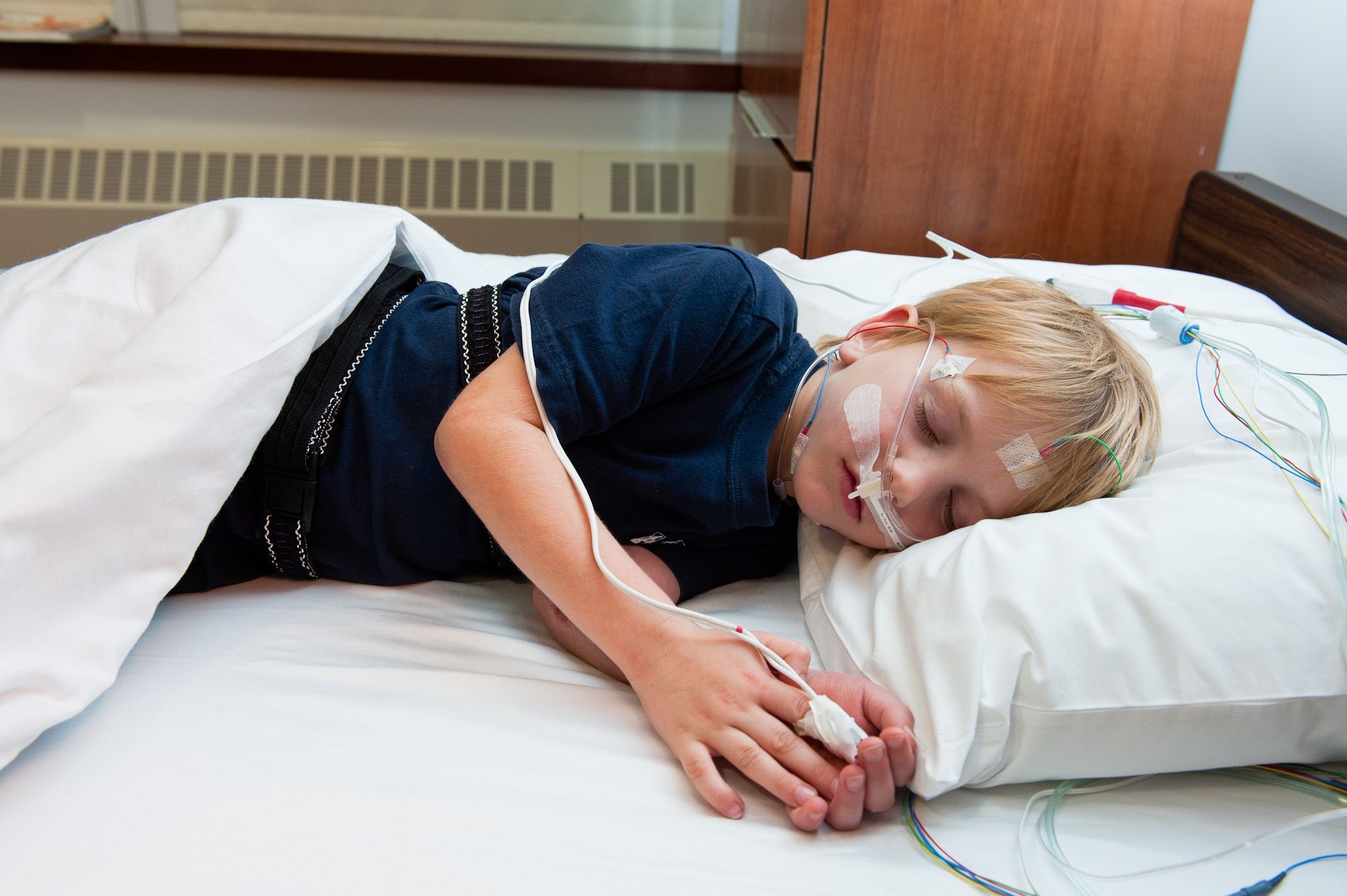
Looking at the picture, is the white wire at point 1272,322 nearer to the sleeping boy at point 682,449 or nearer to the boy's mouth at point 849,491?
the sleeping boy at point 682,449

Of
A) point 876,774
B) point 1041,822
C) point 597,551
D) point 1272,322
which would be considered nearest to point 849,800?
point 876,774

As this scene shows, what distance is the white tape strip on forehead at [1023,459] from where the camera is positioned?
84 cm

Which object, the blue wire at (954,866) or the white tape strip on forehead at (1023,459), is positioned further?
the white tape strip on forehead at (1023,459)

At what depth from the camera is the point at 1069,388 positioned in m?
0.85

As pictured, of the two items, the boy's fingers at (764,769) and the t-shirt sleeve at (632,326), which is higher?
the t-shirt sleeve at (632,326)

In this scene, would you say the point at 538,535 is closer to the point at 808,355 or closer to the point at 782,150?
the point at 808,355

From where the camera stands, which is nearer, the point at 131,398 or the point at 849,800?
the point at 849,800

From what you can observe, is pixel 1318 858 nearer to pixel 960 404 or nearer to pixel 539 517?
pixel 960 404

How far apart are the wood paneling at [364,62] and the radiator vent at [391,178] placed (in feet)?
0.53

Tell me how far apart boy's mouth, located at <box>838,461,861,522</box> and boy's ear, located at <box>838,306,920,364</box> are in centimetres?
12

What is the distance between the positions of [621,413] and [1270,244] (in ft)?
3.08

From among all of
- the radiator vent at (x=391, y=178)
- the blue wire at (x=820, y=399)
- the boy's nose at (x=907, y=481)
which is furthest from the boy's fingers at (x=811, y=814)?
the radiator vent at (x=391, y=178)

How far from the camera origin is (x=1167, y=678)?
69cm

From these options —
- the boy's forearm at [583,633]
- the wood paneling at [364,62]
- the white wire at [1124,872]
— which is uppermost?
the wood paneling at [364,62]
